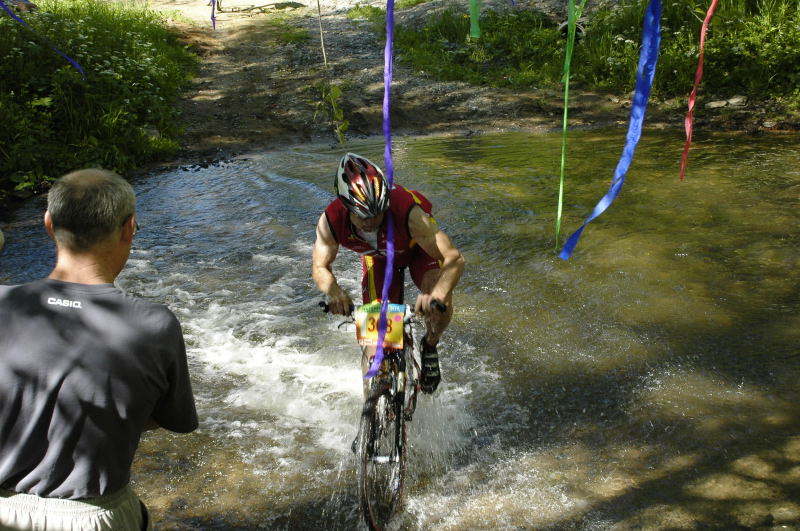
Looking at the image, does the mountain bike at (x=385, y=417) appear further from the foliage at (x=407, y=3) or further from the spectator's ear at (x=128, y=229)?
the foliage at (x=407, y=3)

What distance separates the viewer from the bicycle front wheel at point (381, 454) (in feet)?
12.2

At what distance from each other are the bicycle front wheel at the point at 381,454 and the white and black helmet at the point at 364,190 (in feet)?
3.32

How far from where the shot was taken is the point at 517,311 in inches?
273

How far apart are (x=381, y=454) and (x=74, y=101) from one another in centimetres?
1102

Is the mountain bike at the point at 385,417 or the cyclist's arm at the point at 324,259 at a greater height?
the cyclist's arm at the point at 324,259

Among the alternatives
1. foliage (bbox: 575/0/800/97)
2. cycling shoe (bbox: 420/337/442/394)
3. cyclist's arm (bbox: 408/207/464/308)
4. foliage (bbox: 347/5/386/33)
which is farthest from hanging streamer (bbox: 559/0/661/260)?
foliage (bbox: 347/5/386/33)

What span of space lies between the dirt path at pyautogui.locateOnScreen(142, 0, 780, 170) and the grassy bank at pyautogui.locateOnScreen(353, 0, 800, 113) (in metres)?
0.67

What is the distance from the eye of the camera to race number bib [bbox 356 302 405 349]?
374 cm

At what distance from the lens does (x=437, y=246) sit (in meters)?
4.25

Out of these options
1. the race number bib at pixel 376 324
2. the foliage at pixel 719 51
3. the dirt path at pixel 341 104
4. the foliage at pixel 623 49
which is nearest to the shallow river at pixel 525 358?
the race number bib at pixel 376 324

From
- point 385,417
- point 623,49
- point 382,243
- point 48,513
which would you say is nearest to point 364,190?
point 382,243

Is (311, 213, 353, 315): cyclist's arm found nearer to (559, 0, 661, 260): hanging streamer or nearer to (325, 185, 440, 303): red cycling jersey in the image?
(325, 185, 440, 303): red cycling jersey

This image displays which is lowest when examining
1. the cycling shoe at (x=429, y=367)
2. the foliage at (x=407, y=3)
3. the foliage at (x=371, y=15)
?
the cycling shoe at (x=429, y=367)

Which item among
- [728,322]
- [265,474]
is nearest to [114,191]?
[265,474]
